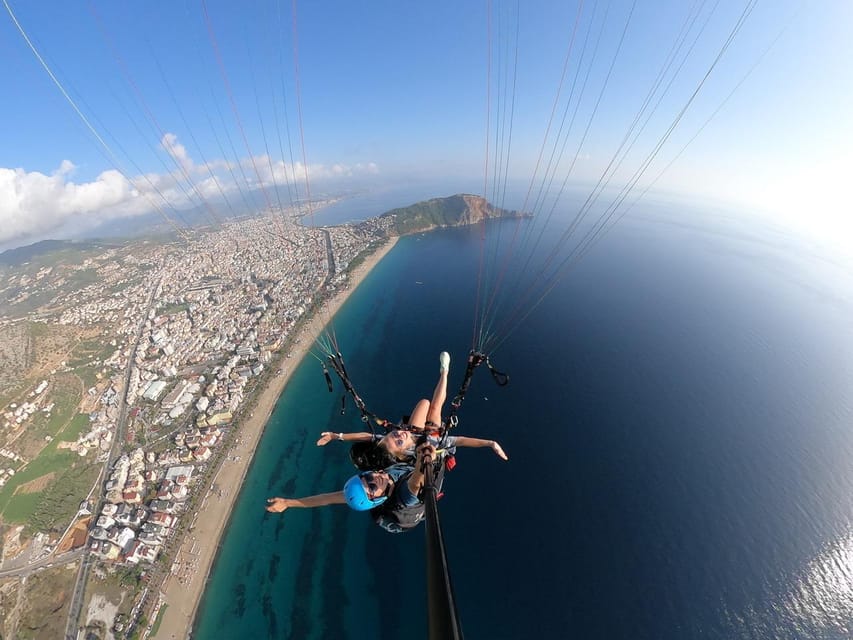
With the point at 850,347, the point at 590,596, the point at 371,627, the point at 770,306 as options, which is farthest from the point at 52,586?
the point at 770,306

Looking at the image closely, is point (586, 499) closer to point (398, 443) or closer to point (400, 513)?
point (398, 443)

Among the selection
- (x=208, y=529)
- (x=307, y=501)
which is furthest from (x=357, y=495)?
(x=208, y=529)


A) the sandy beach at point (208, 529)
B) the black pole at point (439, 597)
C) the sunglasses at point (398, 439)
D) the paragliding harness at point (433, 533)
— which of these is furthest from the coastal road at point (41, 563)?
the black pole at point (439, 597)

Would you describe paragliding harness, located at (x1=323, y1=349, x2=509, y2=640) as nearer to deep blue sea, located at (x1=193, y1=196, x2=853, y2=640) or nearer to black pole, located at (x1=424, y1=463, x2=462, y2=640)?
black pole, located at (x1=424, y1=463, x2=462, y2=640)

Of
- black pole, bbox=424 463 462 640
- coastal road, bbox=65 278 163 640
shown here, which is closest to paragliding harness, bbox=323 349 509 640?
black pole, bbox=424 463 462 640

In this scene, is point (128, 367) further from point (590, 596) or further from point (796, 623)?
point (796, 623)

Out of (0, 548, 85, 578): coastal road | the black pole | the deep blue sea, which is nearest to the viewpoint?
the black pole
